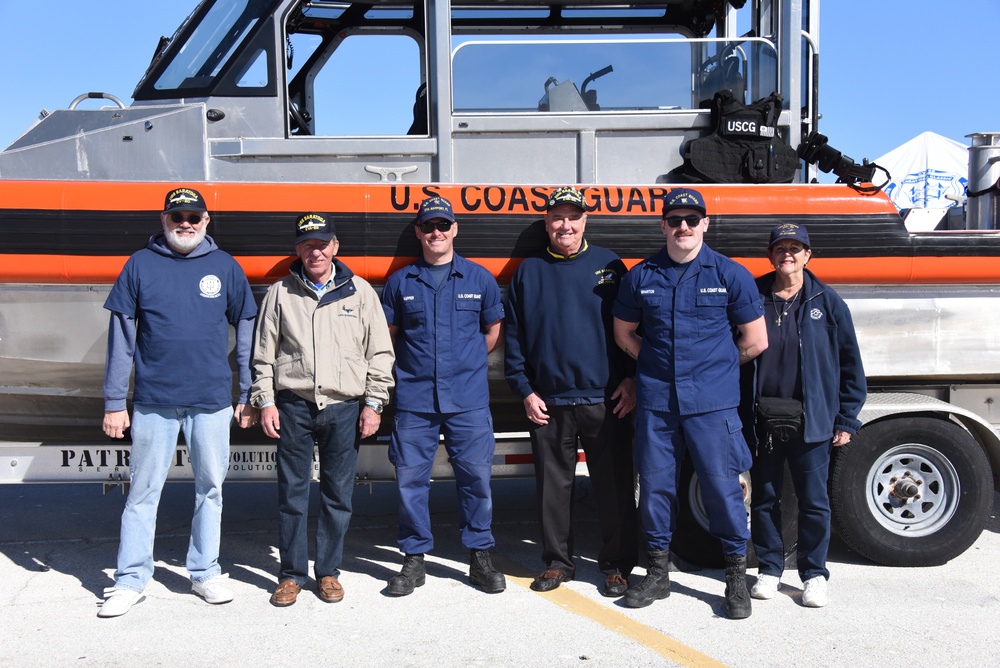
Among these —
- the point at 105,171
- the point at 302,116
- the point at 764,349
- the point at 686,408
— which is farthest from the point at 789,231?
the point at 105,171

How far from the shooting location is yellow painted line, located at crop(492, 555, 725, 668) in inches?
148

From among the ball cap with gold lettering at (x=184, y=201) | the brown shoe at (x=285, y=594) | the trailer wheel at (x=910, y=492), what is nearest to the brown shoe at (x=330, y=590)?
the brown shoe at (x=285, y=594)

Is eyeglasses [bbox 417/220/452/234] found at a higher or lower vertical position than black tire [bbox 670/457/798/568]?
higher

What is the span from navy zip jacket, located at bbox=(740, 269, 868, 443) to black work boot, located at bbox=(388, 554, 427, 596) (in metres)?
1.77

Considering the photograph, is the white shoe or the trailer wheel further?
the trailer wheel

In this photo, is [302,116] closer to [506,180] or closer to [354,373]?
[506,180]

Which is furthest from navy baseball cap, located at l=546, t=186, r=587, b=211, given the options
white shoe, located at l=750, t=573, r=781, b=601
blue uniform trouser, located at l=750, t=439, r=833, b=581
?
white shoe, located at l=750, t=573, r=781, b=601

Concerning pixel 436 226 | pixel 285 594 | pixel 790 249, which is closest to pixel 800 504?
pixel 790 249

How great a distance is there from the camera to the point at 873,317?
4.88 meters

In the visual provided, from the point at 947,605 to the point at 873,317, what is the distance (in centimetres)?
147

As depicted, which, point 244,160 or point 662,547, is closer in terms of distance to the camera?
point 662,547

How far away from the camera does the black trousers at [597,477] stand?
452 cm

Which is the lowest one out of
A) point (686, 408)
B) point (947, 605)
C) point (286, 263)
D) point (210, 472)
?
point (947, 605)

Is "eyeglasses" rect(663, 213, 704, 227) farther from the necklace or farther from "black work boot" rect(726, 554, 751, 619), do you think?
"black work boot" rect(726, 554, 751, 619)
